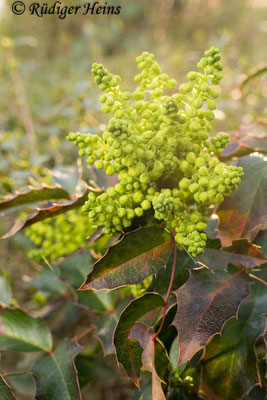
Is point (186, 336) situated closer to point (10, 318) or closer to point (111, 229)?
point (111, 229)

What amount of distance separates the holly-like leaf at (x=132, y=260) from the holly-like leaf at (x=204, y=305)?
0.23 feet

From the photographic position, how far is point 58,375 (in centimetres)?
80

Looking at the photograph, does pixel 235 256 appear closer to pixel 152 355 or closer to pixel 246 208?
pixel 246 208

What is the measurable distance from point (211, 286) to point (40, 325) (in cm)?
46

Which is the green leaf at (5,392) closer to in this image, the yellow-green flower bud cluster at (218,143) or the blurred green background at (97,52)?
the yellow-green flower bud cluster at (218,143)

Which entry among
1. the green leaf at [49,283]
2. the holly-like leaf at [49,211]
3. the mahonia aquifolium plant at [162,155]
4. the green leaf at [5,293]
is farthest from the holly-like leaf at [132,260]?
the green leaf at [49,283]

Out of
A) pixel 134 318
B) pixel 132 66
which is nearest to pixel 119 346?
pixel 134 318


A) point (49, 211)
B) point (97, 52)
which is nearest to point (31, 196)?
point (49, 211)

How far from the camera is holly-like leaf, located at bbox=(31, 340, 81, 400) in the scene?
76 centimetres

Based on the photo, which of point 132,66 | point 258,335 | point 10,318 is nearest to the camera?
point 258,335

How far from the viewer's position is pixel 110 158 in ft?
2.15

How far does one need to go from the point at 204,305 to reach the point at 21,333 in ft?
1.57

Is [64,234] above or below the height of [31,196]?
below

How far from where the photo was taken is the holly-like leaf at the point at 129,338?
66 cm
